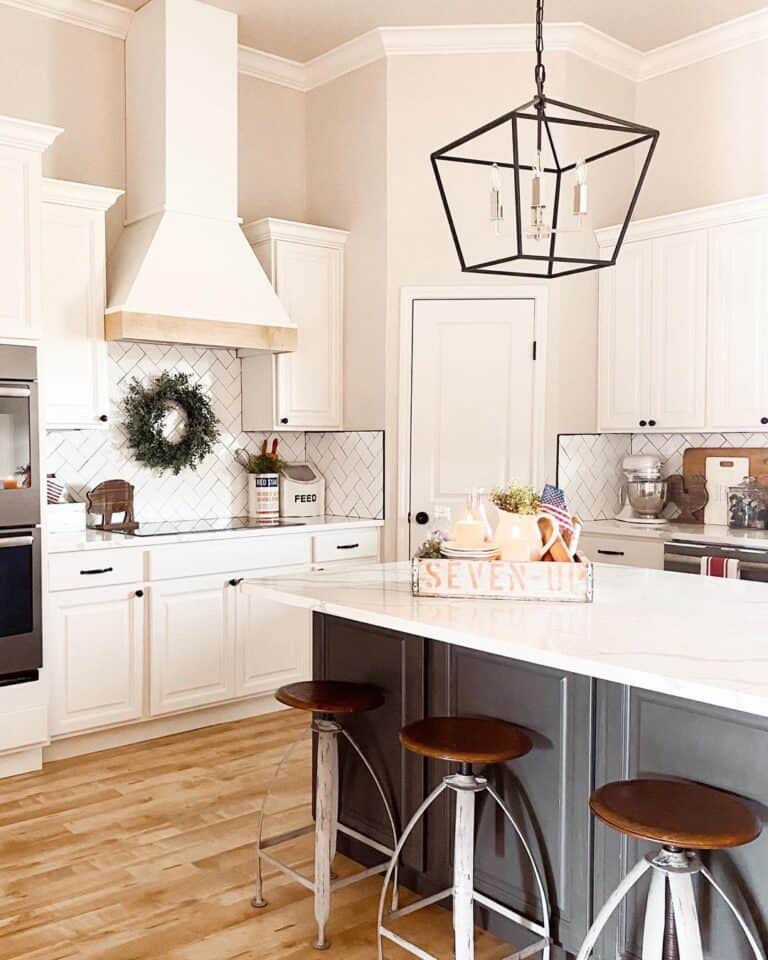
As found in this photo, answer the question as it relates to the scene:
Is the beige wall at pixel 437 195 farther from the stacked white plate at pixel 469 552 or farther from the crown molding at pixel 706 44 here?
the stacked white plate at pixel 469 552

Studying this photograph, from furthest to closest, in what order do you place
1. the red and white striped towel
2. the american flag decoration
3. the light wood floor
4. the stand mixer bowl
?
the stand mixer bowl
the red and white striped towel
the american flag decoration
the light wood floor

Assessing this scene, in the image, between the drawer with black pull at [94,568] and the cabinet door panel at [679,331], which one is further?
the cabinet door panel at [679,331]

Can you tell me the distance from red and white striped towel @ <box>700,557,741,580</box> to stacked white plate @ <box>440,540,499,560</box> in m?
1.92

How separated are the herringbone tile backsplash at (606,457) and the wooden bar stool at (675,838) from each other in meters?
3.09

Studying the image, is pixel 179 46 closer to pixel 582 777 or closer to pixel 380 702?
pixel 380 702

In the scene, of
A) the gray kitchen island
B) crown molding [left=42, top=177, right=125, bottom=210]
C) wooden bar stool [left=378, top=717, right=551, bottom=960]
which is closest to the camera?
the gray kitchen island

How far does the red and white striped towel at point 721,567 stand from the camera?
431cm

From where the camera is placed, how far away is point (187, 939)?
269 centimetres

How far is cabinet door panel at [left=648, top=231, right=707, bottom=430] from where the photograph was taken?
4.77 meters

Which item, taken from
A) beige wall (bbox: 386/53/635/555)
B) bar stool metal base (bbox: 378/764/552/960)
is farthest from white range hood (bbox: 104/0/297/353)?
bar stool metal base (bbox: 378/764/552/960)

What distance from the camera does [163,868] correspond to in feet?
10.2

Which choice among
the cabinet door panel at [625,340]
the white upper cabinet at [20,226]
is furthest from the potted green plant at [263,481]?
the cabinet door panel at [625,340]

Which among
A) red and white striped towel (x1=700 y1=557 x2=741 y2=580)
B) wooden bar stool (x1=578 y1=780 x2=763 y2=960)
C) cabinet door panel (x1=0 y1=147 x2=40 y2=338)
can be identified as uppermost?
cabinet door panel (x1=0 y1=147 x2=40 y2=338)

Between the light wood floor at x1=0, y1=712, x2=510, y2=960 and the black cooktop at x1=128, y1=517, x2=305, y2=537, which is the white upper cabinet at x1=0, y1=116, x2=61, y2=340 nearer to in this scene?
the black cooktop at x1=128, y1=517, x2=305, y2=537
